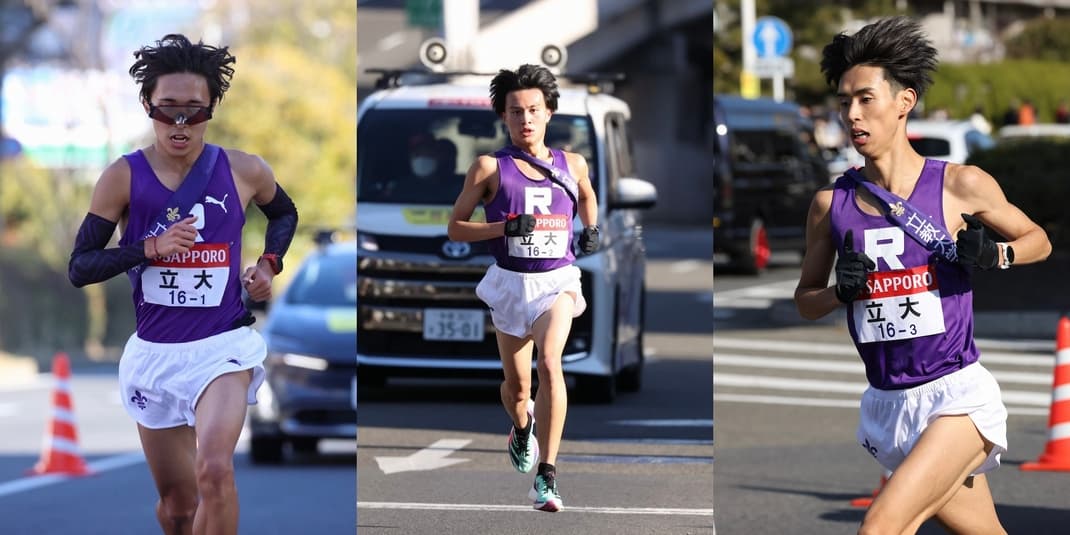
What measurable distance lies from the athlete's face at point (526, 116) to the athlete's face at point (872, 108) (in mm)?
1271

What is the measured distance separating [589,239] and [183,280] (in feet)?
4.74

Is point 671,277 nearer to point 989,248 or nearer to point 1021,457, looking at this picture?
point 989,248

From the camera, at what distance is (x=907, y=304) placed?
5.62 m

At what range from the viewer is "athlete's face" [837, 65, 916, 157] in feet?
18.9

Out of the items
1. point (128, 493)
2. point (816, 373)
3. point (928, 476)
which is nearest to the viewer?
point (928, 476)

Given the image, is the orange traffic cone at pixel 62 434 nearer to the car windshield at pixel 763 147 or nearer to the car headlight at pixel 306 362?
the car headlight at pixel 306 362

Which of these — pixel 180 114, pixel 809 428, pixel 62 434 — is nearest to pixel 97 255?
pixel 180 114

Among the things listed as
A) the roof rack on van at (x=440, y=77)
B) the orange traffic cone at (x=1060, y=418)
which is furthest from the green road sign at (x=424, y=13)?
the orange traffic cone at (x=1060, y=418)

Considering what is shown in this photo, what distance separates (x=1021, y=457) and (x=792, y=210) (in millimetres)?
12226

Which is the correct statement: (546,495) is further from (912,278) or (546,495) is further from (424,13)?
(424,13)

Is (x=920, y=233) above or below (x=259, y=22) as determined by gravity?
below

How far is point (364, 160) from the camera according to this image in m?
7.48

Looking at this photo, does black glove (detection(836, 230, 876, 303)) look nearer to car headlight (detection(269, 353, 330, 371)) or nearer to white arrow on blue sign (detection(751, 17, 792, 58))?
car headlight (detection(269, 353, 330, 371))

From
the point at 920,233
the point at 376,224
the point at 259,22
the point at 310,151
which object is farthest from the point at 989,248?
the point at 259,22
